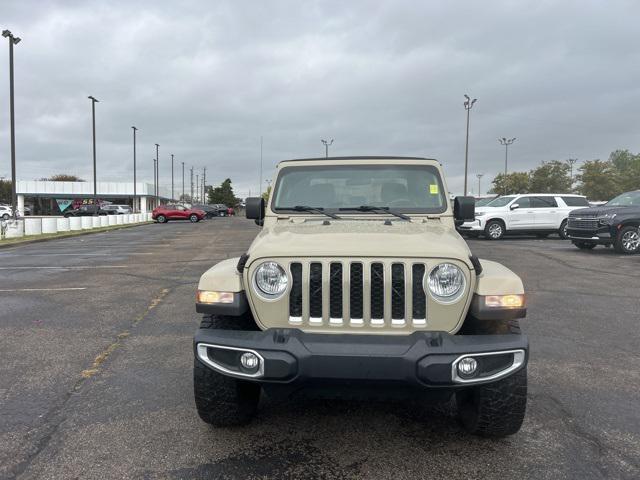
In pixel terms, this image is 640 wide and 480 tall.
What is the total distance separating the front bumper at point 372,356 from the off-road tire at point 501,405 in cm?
23

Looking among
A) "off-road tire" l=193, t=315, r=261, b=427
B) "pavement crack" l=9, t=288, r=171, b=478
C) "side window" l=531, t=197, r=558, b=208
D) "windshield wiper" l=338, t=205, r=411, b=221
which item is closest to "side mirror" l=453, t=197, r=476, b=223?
"windshield wiper" l=338, t=205, r=411, b=221

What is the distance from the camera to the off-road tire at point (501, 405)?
294cm

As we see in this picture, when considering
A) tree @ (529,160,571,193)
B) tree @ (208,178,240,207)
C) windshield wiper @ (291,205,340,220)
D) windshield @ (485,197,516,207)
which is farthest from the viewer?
tree @ (208,178,240,207)

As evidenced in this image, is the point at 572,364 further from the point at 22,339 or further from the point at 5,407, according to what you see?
the point at 22,339

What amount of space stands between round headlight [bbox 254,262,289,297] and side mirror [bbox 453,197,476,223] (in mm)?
2023

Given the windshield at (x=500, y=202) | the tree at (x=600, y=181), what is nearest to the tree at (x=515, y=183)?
the tree at (x=600, y=181)

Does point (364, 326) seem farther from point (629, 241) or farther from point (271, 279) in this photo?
point (629, 241)

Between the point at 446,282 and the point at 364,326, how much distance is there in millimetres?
530

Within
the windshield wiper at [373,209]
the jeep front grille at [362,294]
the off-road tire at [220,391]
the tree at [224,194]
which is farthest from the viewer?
the tree at [224,194]

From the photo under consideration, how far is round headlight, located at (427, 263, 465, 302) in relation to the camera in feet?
9.45

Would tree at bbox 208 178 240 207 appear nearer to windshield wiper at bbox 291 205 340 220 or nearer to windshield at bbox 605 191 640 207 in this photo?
windshield at bbox 605 191 640 207

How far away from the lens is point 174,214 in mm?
41531

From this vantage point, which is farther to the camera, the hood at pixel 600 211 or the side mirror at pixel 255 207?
the hood at pixel 600 211

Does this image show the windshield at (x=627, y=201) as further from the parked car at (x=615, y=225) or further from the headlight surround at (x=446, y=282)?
the headlight surround at (x=446, y=282)
